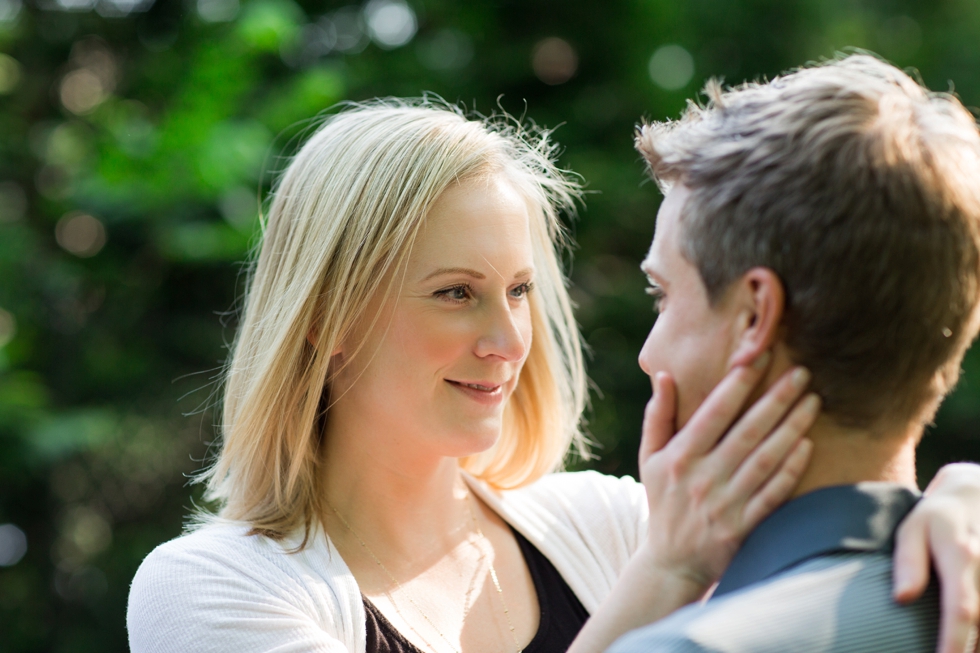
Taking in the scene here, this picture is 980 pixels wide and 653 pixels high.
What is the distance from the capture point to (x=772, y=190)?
1395 mm

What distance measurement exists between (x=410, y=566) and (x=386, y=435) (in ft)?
1.08

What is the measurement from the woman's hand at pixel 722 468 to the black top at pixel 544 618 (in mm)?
764

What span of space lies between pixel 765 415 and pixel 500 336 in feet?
3.04

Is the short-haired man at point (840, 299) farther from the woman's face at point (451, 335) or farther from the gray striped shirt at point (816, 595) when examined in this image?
the woman's face at point (451, 335)

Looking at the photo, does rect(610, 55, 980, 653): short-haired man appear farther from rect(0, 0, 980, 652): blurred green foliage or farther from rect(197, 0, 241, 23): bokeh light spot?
rect(197, 0, 241, 23): bokeh light spot

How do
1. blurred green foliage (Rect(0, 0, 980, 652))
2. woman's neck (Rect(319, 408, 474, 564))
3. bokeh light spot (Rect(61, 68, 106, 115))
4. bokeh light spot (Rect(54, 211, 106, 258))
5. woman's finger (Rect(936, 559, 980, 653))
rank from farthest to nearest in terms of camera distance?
1. bokeh light spot (Rect(61, 68, 106, 115))
2. bokeh light spot (Rect(54, 211, 106, 258))
3. blurred green foliage (Rect(0, 0, 980, 652))
4. woman's neck (Rect(319, 408, 474, 564))
5. woman's finger (Rect(936, 559, 980, 653))

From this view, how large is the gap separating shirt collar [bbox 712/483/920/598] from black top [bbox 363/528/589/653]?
0.88 metres

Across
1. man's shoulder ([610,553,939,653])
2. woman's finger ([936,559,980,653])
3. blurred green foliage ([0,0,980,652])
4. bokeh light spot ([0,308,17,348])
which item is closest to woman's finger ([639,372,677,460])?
man's shoulder ([610,553,939,653])

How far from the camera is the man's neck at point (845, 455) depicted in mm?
1411

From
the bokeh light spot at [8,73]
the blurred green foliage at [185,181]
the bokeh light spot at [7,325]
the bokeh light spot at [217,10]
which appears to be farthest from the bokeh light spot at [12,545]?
the bokeh light spot at [217,10]

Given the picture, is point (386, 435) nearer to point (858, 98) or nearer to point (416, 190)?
point (416, 190)

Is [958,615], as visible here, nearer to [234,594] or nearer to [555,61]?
[234,594]

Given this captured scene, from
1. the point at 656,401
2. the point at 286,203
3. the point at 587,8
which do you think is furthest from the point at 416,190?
the point at 587,8

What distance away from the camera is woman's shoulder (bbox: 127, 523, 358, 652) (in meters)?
1.91
